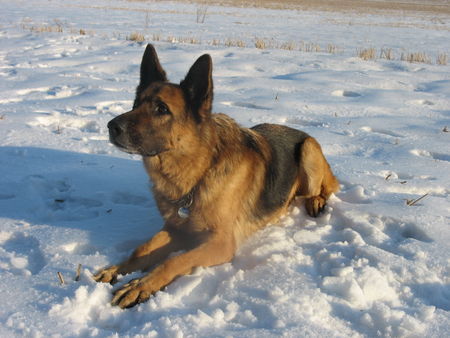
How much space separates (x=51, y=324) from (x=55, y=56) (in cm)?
1010

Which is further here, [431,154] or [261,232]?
[431,154]

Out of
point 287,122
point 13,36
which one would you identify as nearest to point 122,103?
point 287,122

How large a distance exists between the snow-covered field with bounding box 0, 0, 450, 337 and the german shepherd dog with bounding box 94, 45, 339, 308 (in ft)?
0.52

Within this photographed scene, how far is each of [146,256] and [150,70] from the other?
5.38 ft

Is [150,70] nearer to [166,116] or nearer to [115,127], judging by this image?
[166,116]

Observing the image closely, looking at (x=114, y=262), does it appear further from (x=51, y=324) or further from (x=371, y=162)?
(x=371, y=162)

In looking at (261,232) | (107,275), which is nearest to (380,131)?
(261,232)

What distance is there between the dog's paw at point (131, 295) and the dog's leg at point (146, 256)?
27 cm

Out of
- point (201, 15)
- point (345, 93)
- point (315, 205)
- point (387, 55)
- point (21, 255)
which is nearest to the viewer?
point (21, 255)

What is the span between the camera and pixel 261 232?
371 cm

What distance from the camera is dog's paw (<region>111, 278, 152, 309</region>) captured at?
2.56 meters

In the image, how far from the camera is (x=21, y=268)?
9.50 ft

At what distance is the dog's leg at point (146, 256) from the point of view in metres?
2.92

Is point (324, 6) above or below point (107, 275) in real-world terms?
above
